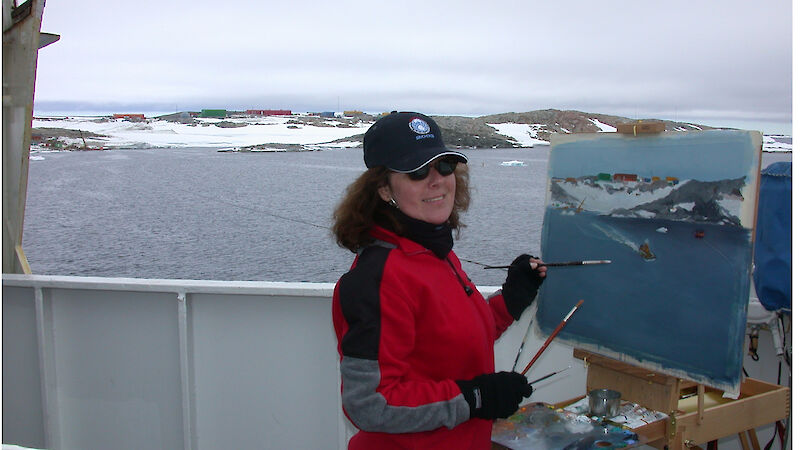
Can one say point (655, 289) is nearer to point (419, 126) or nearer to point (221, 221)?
point (419, 126)

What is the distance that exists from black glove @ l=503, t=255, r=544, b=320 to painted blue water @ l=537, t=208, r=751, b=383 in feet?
1.18

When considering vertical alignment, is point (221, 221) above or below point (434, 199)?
below

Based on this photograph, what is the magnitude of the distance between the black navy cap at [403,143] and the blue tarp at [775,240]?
1294 mm

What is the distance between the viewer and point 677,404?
1868mm

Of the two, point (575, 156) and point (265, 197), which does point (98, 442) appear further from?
point (265, 197)

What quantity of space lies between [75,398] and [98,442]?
221mm

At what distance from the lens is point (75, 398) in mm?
2818

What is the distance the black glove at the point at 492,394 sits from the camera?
1.28 m

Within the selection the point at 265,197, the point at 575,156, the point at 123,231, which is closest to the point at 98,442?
the point at 575,156

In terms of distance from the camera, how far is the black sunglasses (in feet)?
4.36

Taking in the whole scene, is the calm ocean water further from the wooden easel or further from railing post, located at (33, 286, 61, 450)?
railing post, located at (33, 286, 61, 450)

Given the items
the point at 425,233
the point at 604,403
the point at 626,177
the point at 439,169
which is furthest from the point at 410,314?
the point at 626,177

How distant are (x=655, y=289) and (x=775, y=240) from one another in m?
0.56

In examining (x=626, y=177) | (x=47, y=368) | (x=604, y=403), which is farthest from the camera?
(x=47, y=368)
